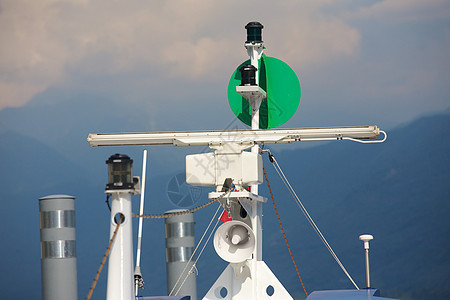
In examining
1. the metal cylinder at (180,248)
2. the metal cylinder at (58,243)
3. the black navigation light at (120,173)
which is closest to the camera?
the black navigation light at (120,173)

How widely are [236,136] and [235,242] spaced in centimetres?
130

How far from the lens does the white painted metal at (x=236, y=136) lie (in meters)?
10.7

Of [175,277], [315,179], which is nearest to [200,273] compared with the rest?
[315,179]

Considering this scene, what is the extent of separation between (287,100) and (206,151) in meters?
1.75

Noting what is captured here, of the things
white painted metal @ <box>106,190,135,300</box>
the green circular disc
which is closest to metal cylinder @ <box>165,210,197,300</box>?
the green circular disc

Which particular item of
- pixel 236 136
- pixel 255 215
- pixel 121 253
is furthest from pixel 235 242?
pixel 121 253

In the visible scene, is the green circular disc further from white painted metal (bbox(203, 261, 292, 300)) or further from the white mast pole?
white painted metal (bbox(203, 261, 292, 300))

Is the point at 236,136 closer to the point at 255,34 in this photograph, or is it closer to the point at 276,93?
the point at 276,93

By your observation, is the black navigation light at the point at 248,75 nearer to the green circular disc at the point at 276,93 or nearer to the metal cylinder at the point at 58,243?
the green circular disc at the point at 276,93

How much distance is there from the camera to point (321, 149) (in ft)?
162

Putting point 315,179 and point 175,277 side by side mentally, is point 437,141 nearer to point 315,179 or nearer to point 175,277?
point 315,179

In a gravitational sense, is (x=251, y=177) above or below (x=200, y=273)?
above

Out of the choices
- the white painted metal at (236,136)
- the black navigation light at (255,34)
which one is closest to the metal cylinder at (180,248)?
the black navigation light at (255,34)

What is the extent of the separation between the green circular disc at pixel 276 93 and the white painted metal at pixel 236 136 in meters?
1.45
